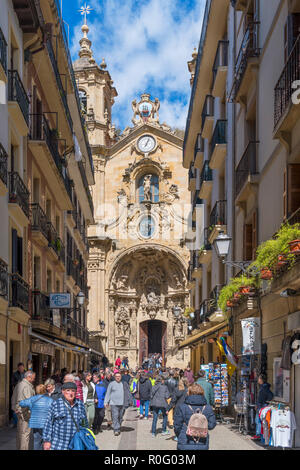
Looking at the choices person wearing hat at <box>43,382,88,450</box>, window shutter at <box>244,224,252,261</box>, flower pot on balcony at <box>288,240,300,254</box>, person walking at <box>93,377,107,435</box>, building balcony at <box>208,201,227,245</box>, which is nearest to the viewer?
person wearing hat at <box>43,382,88,450</box>

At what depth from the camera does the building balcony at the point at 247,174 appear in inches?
692

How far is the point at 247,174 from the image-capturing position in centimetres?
1828

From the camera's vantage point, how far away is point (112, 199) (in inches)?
1998

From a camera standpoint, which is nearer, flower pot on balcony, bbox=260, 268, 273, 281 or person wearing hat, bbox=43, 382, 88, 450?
person wearing hat, bbox=43, 382, 88, 450

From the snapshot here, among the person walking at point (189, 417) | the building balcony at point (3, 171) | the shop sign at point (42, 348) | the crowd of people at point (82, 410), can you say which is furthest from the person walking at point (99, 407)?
the person walking at point (189, 417)

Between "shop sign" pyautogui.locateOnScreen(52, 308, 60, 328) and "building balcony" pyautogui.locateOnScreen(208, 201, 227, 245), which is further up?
"building balcony" pyautogui.locateOnScreen(208, 201, 227, 245)

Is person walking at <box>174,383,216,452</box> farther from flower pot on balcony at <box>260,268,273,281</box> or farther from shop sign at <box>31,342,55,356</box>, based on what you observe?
shop sign at <box>31,342,55,356</box>

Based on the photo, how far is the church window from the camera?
165ft

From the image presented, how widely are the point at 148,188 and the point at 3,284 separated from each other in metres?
33.2

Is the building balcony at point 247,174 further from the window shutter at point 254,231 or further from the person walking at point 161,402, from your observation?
the person walking at point 161,402

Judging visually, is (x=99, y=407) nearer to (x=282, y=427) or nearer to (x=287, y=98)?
(x=282, y=427)

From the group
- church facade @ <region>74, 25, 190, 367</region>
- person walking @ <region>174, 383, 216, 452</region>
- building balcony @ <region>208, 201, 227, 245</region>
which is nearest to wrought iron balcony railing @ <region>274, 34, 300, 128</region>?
person walking @ <region>174, 383, 216, 452</region>

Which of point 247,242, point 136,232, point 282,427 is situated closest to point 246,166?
point 247,242

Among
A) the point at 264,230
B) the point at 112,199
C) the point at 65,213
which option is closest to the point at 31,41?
the point at 264,230
